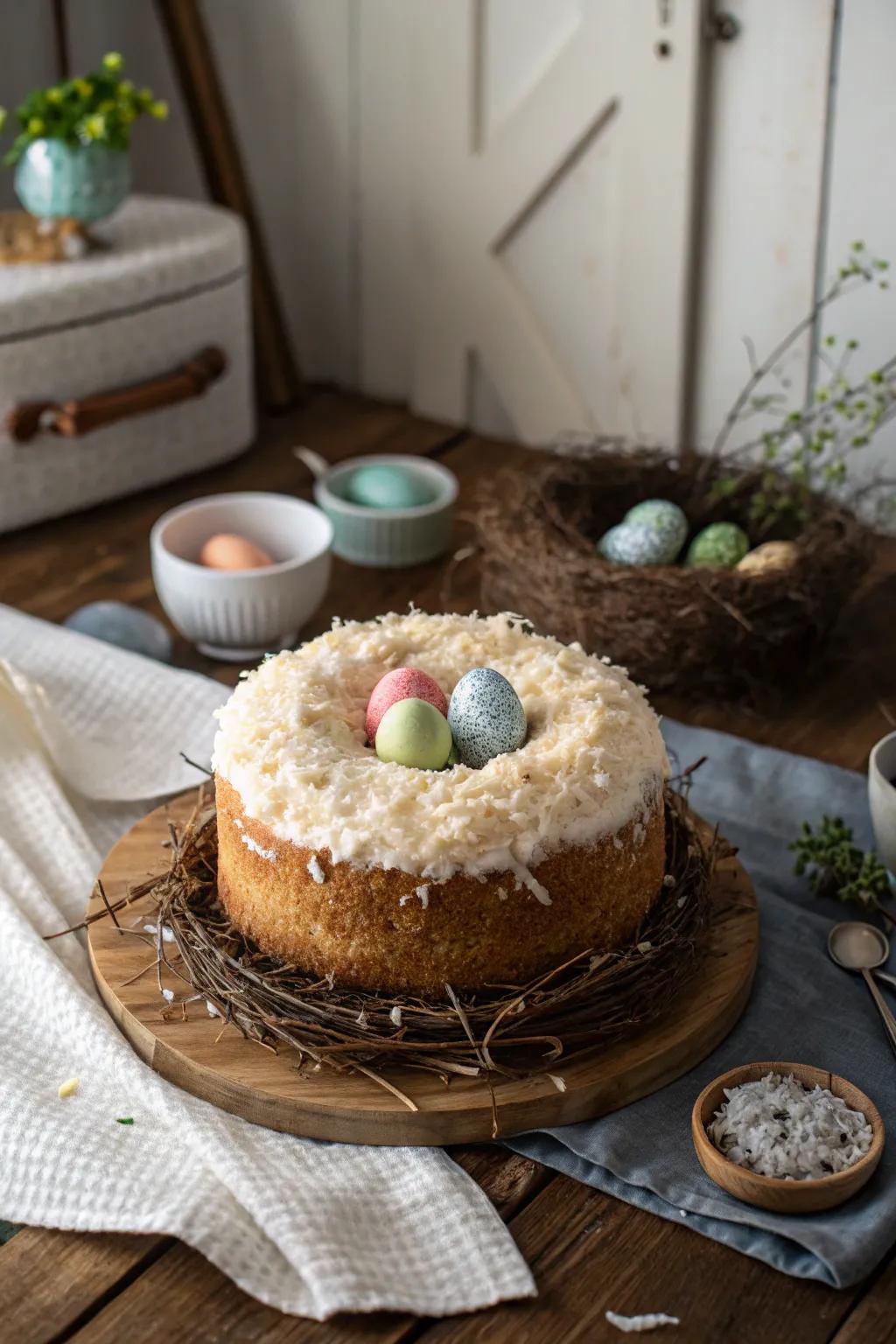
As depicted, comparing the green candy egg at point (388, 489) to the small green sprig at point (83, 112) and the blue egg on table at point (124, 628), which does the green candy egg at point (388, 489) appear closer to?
the blue egg on table at point (124, 628)

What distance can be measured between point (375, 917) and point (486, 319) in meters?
1.54

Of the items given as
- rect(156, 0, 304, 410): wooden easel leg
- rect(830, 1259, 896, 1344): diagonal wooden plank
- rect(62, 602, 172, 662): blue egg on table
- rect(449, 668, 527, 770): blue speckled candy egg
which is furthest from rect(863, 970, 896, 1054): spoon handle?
rect(156, 0, 304, 410): wooden easel leg

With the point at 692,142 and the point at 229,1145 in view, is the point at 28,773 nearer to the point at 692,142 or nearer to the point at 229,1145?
the point at 229,1145

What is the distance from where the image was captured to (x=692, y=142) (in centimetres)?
206

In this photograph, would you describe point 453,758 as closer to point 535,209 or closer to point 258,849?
point 258,849

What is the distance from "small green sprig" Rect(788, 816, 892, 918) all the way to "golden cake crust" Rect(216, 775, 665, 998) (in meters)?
0.28

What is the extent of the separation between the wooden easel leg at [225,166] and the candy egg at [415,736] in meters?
1.51

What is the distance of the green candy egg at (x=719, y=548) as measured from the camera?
5.63 feet

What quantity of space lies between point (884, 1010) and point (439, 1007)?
0.35m

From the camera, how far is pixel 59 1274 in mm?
976

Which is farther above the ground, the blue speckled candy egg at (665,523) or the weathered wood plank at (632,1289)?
the blue speckled candy egg at (665,523)

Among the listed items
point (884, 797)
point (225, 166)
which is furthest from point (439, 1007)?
point (225, 166)

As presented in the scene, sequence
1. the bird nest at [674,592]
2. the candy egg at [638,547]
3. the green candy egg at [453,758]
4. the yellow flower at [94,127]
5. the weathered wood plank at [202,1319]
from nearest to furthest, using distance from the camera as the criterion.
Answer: the weathered wood plank at [202,1319], the green candy egg at [453,758], the bird nest at [674,592], the candy egg at [638,547], the yellow flower at [94,127]

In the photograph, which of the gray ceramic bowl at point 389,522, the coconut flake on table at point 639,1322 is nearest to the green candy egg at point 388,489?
the gray ceramic bowl at point 389,522
